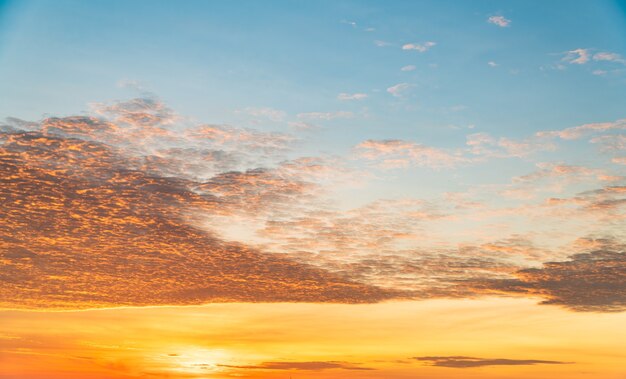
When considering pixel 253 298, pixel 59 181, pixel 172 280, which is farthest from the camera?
pixel 253 298

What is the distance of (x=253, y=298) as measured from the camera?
64.6 m

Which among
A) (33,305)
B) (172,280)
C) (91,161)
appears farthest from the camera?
(33,305)

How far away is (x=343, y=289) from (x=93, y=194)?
27127mm

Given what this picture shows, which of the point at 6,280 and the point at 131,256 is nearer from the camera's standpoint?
the point at 131,256

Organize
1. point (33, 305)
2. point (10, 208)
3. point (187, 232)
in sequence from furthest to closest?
point (33, 305) → point (187, 232) → point (10, 208)

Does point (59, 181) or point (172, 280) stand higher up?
point (59, 181)

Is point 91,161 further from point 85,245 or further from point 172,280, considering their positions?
point 172,280

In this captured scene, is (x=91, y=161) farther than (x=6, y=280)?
No

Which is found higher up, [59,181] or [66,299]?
[59,181]

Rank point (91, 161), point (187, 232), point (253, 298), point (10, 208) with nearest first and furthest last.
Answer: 1. point (91, 161)
2. point (10, 208)
3. point (187, 232)
4. point (253, 298)

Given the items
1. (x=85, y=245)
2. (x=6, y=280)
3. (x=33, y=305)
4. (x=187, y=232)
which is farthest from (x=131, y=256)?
(x=33, y=305)

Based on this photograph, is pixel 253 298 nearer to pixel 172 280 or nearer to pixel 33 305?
pixel 172 280

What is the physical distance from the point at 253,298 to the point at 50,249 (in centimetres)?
2192

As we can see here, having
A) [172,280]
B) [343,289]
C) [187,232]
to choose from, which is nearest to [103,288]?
[172,280]
